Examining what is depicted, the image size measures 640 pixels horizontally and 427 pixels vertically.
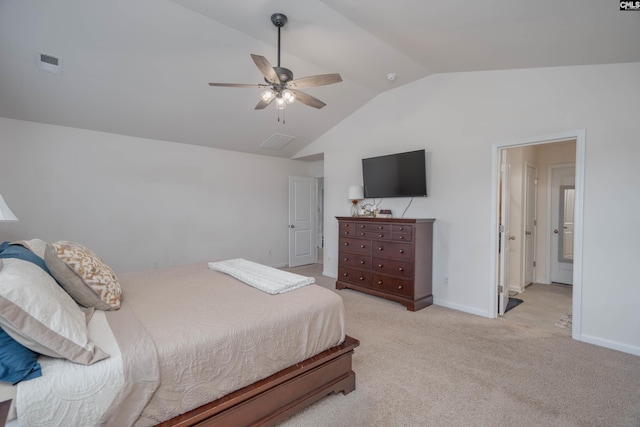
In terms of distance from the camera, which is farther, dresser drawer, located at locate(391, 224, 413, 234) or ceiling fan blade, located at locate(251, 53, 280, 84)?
dresser drawer, located at locate(391, 224, 413, 234)

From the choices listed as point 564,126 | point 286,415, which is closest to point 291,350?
point 286,415

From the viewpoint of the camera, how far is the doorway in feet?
11.2

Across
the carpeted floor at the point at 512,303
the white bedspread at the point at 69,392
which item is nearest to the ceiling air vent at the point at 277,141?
the carpeted floor at the point at 512,303

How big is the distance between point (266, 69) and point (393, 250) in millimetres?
2690

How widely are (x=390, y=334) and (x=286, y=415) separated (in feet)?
5.19

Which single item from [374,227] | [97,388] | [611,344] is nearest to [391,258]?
[374,227]

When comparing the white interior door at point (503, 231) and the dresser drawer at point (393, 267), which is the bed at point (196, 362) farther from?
the white interior door at point (503, 231)

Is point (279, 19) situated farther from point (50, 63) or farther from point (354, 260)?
point (354, 260)

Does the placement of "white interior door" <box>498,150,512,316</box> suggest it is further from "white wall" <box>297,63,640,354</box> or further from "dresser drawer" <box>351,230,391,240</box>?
"dresser drawer" <box>351,230,391,240</box>

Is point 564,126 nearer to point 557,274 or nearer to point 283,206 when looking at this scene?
point 557,274

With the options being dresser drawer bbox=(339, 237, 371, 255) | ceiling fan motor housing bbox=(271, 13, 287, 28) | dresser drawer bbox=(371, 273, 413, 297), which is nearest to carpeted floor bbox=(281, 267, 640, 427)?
dresser drawer bbox=(371, 273, 413, 297)

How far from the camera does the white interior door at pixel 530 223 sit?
185 inches

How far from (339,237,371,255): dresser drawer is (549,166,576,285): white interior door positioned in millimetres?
3374

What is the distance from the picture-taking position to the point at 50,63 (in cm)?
293
